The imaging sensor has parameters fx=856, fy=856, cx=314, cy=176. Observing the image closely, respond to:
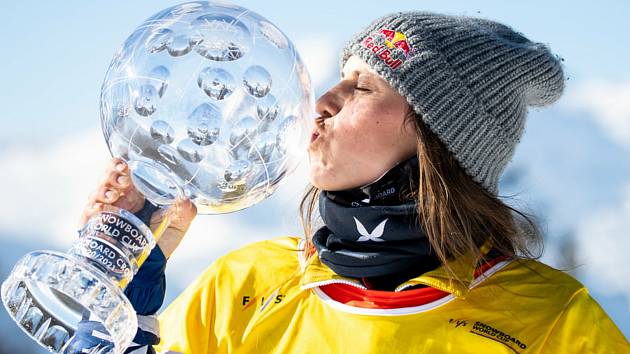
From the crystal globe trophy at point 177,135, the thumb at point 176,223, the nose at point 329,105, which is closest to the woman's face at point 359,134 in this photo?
the nose at point 329,105

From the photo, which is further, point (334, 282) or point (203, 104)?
point (334, 282)

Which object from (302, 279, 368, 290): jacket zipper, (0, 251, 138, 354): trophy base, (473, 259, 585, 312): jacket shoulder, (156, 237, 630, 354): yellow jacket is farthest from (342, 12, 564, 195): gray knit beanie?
(0, 251, 138, 354): trophy base

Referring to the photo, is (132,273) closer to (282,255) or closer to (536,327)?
(282,255)

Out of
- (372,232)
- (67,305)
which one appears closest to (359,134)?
(372,232)

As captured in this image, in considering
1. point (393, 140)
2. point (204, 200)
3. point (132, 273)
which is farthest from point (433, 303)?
point (132, 273)

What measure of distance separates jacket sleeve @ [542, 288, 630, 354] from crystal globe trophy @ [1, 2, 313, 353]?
972mm

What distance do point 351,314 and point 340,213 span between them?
0.34 metres

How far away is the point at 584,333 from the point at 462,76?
0.97 meters

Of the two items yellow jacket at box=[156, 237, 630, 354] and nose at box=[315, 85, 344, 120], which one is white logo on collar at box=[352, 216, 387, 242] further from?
nose at box=[315, 85, 344, 120]

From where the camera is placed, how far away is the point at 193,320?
9.48ft

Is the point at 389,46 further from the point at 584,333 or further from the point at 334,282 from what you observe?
the point at 584,333

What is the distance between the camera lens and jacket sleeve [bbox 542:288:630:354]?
2.53m

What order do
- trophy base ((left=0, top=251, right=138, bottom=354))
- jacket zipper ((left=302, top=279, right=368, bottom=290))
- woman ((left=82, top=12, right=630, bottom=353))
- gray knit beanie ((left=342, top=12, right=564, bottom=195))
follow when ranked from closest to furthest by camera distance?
trophy base ((left=0, top=251, right=138, bottom=354))
woman ((left=82, top=12, right=630, bottom=353))
jacket zipper ((left=302, top=279, right=368, bottom=290))
gray knit beanie ((left=342, top=12, right=564, bottom=195))

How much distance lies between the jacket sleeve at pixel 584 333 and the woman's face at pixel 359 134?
746mm
